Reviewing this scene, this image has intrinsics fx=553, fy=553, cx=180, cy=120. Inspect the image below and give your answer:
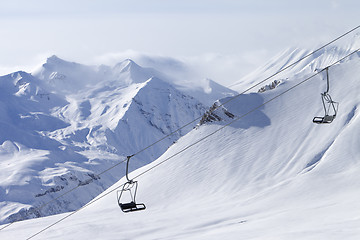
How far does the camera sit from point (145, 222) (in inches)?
2815

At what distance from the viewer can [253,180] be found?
86500mm

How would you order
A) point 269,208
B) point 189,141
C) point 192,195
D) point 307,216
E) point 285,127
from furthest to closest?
point 189,141, point 285,127, point 192,195, point 269,208, point 307,216

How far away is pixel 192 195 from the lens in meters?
87.7

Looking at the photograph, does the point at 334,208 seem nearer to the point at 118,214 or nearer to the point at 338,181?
the point at 338,181

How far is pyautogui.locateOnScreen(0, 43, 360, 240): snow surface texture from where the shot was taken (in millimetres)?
62688

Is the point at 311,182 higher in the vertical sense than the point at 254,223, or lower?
lower

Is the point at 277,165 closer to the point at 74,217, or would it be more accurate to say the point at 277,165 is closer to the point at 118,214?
the point at 118,214

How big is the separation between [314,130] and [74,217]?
41617 mm

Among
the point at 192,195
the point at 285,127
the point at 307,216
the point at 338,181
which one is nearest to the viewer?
the point at 307,216

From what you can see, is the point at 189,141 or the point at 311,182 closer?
the point at 311,182

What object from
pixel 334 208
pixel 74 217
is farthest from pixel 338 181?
pixel 74 217

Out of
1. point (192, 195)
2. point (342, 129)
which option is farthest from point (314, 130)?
point (192, 195)

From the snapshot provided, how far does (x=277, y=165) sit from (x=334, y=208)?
29045 millimetres

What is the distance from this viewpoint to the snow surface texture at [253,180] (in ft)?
206
